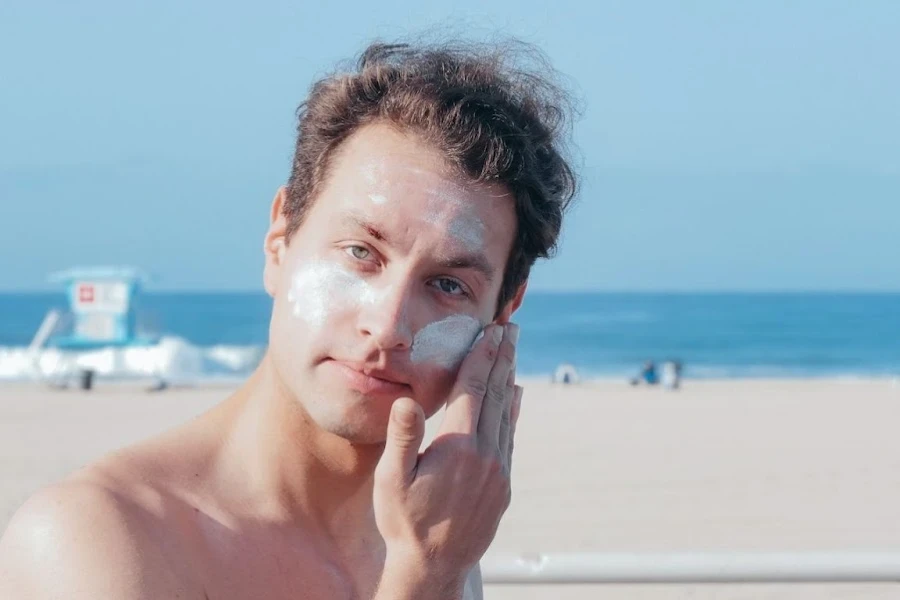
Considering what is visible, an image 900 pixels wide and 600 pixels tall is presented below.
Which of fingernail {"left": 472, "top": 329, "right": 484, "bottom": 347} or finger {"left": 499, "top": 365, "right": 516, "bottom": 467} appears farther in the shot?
fingernail {"left": 472, "top": 329, "right": 484, "bottom": 347}

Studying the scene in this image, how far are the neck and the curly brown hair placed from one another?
452mm

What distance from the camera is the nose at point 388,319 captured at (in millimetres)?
2334

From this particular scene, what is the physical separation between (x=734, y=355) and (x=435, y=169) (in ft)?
152

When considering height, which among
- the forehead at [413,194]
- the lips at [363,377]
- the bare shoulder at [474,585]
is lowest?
the bare shoulder at [474,585]

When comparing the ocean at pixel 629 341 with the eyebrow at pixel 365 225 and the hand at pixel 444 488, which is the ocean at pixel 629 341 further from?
the hand at pixel 444 488

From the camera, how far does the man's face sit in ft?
→ 7.78

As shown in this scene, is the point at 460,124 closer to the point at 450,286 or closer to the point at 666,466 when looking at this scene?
the point at 450,286

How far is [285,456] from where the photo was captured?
254 centimetres

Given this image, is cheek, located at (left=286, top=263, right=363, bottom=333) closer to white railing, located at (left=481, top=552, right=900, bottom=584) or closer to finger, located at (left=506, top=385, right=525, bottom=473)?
finger, located at (left=506, top=385, right=525, bottom=473)

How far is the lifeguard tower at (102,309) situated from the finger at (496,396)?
2473cm

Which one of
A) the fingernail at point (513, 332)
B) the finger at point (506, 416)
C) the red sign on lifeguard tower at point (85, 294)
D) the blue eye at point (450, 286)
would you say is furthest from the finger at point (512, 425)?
the red sign on lifeguard tower at point (85, 294)

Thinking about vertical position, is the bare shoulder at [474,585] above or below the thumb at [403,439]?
below

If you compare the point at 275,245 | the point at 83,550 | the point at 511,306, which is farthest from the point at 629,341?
the point at 83,550

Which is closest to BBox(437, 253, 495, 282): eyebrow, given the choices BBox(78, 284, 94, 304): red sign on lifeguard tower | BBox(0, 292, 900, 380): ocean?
BBox(0, 292, 900, 380): ocean
